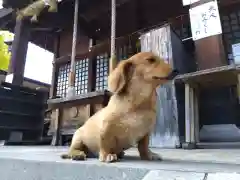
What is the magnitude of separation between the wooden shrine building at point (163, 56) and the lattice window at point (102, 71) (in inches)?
1.1

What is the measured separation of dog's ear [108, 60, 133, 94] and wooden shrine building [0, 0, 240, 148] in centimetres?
147

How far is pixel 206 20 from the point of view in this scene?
9.79 ft

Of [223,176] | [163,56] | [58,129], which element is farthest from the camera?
[58,129]

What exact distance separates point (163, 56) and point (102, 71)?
317 centimetres

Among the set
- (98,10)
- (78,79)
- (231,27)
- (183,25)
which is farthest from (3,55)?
(231,27)

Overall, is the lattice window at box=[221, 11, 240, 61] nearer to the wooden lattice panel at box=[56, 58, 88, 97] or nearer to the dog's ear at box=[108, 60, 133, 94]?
the wooden lattice panel at box=[56, 58, 88, 97]

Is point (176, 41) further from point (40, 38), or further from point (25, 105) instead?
point (40, 38)

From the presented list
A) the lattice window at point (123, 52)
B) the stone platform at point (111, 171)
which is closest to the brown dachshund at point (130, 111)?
the stone platform at point (111, 171)

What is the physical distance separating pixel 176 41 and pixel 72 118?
7.32 ft

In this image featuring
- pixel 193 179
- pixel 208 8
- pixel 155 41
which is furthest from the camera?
pixel 155 41

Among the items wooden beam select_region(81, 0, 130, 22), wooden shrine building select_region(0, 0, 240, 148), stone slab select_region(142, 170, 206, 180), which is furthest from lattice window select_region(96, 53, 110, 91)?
stone slab select_region(142, 170, 206, 180)

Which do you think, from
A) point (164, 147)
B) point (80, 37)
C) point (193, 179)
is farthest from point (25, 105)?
point (193, 179)

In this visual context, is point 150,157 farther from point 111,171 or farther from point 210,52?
point 210,52

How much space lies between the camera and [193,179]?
0.72 metres
